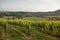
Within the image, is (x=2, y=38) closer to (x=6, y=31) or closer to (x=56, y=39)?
(x=6, y=31)

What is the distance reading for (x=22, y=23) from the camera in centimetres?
1983

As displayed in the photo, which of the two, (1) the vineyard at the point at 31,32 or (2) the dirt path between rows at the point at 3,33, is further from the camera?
(1) the vineyard at the point at 31,32

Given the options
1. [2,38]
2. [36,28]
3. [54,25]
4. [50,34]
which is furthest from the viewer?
[54,25]

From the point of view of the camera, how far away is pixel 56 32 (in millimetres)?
17375

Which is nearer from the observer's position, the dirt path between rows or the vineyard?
the dirt path between rows

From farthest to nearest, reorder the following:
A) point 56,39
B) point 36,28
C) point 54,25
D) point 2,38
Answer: point 54,25
point 36,28
point 56,39
point 2,38

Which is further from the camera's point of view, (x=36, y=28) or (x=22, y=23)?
(x=22, y=23)

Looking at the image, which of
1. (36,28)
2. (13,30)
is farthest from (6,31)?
(36,28)

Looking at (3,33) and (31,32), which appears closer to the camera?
(3,33)

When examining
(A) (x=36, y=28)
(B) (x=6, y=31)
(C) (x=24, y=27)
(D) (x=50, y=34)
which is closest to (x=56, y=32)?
(D) (x=50, y=34)

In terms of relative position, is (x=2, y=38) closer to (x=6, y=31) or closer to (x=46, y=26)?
(x=6, y=31)

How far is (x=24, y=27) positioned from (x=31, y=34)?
2.22 m

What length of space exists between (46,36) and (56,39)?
0.93 m

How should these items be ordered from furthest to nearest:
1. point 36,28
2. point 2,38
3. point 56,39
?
point 36,28
point 56,39
point 2,38
